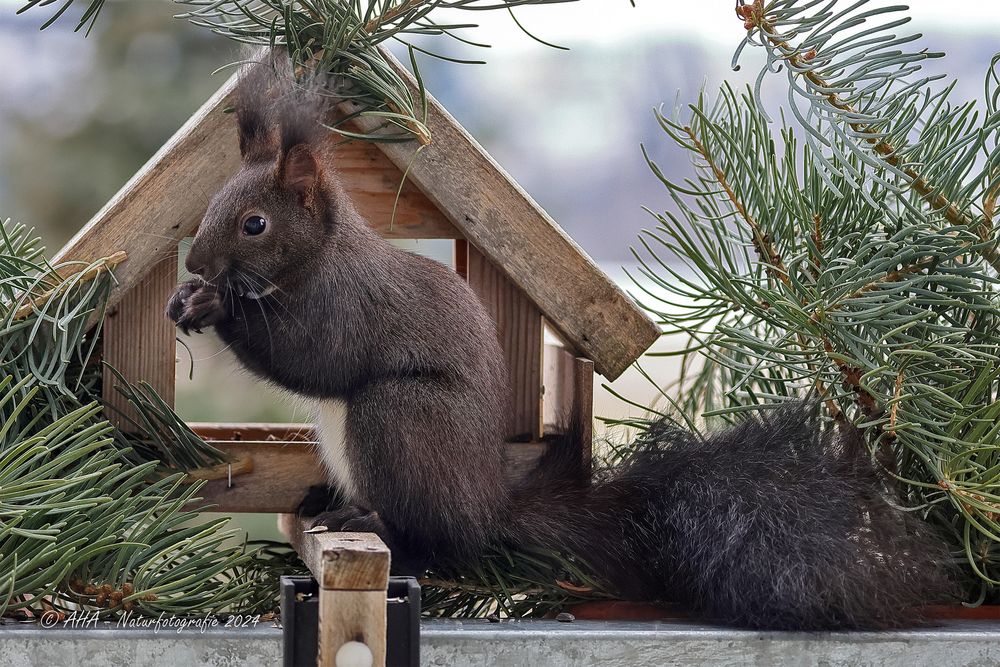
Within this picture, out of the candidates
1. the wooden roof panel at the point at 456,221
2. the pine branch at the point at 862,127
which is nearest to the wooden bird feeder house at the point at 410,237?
the wooden roof panel at the point at 456,221

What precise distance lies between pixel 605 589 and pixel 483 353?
0.79 ft

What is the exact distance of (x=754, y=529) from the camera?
2.84 ft

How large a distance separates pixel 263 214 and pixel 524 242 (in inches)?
9.6

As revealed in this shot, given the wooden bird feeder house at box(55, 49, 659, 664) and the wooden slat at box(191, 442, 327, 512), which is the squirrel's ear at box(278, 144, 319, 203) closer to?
the wooden bird feeder house at box(55, 49, 659, 664)

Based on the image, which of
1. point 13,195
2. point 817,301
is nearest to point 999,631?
point 817,301

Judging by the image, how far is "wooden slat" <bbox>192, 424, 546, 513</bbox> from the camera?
105cm

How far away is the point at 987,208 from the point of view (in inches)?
34.0

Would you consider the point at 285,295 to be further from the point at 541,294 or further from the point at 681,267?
the point at 681,267

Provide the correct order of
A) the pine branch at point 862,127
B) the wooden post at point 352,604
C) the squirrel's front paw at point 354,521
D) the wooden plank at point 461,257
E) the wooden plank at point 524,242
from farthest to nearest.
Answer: the wooden plank at point 461,257 < the wooden plank at point 524,242 < the squirrel's front paw at point 354,521 < the pine branch at point 862,127 < the wooden post at point 352,604

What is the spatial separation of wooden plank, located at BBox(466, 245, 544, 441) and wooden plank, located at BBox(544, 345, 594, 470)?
0.09 feet

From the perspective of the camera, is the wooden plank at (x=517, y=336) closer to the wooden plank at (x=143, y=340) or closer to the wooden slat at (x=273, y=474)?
the wooden slat at (x=273, y=474)

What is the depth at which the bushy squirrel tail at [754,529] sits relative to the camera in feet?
2.71

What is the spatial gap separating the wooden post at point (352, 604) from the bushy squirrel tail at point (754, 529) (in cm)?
33

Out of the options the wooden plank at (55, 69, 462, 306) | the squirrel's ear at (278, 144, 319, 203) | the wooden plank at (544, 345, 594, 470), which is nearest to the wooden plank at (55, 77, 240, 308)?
the wooden plank at (55, 69, 462, 306)
